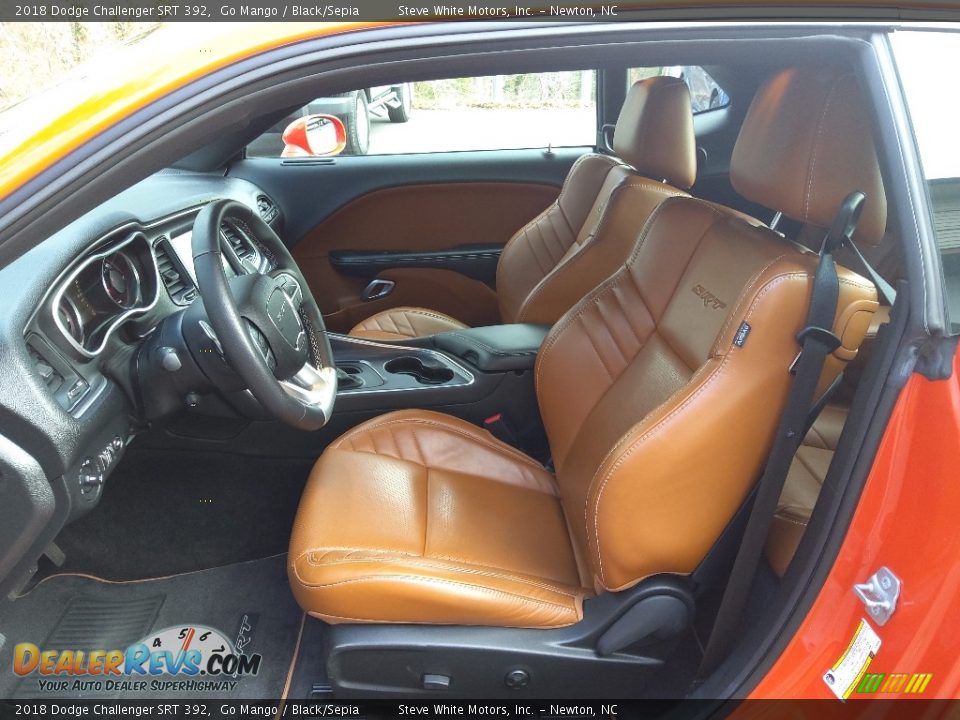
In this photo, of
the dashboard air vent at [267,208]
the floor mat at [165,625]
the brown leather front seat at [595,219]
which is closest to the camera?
the floor mat at [165,625]

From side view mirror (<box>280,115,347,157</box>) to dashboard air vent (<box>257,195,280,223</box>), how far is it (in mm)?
255

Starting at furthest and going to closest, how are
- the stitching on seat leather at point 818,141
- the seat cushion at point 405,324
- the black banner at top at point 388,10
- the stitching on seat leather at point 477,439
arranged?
the seat cushion at point 405,324 < the stitching on seat leather at point 477,439 < the stitching on seat leather at point 818,141 < the black banner at top at point 388,10

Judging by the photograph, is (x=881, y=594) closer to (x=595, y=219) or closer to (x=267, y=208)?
(x=595, y=219)

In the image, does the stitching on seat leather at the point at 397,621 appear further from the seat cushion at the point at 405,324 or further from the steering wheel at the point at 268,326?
the seat cushion at the point at 405,324

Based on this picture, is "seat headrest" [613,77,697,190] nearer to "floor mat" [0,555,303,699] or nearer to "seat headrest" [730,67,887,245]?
"seat headrest" [730,67,887,245]

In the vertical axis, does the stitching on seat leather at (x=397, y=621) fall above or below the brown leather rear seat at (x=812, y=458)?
below

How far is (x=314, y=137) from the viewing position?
2.87 m

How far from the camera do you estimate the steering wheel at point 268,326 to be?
1190 millimetres

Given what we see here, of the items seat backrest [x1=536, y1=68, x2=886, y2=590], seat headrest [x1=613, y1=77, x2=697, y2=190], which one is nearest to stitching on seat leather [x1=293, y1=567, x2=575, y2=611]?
seat backrest [x1=536, y1=68, x2=886, y2=590]

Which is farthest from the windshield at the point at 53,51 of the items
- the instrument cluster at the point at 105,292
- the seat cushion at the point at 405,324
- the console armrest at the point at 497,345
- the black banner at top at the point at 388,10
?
the seat cushion at the point at 405,324

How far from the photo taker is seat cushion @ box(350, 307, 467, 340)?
2418 mm

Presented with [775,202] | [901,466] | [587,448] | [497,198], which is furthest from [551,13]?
[497,198]

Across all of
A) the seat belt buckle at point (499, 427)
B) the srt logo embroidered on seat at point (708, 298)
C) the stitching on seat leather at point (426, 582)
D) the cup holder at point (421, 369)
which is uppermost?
the srt logo embroidered on seat at point (708, 298)

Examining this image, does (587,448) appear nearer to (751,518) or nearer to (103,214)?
(751,518)
